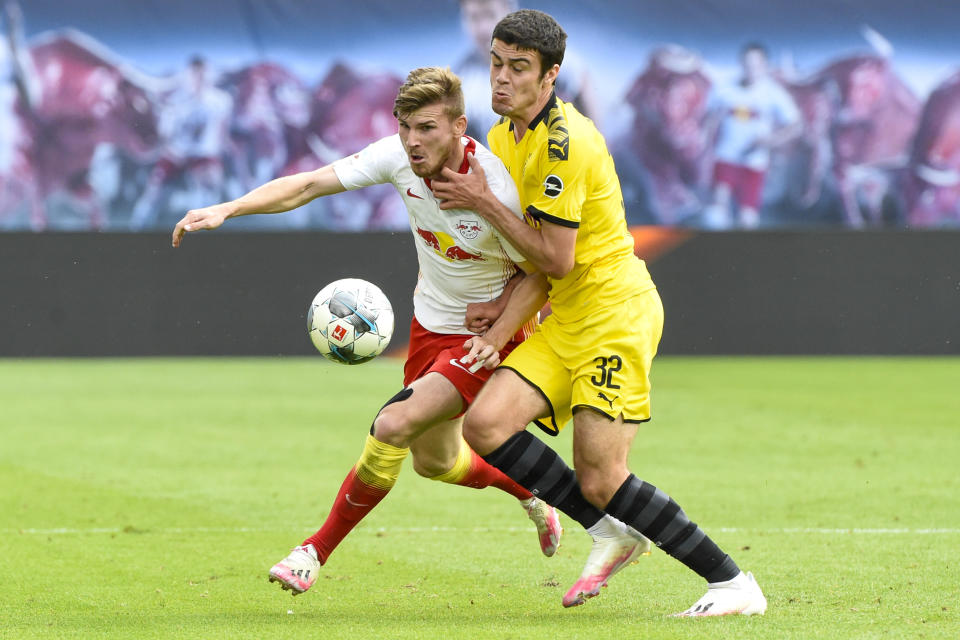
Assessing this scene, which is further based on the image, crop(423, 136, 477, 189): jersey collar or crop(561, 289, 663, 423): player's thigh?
crop(423, 136, 477, 189): jersey collar

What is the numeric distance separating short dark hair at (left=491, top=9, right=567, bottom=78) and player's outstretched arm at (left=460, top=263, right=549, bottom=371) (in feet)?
2.70

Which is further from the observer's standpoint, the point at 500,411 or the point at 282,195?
the point at 282,195

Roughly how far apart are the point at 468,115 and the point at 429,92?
514 inches

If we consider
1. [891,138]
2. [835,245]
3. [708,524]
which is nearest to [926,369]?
[835,245]

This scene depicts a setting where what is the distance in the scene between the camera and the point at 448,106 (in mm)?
4914

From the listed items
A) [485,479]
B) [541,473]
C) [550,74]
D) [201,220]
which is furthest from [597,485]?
[201,220]

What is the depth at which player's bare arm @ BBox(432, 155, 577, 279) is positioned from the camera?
477 cm

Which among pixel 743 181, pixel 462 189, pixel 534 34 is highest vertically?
pixel 534 34

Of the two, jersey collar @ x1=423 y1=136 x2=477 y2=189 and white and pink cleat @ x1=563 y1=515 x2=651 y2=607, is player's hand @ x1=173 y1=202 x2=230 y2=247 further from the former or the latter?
white and pink cleat @ x1=563 y1=515 x2=651 y2=607

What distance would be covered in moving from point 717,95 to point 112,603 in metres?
14.6

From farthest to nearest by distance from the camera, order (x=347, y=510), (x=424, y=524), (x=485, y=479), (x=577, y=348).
Answer: 1. (x=424, y=524)
2. (x=485, y=479)
3. (x=347, y=510)
4. (x=577, y=348)

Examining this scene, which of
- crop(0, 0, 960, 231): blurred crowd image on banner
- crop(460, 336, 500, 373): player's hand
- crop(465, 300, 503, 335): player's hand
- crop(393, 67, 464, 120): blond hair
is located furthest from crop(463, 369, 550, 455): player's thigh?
crop(0, 0, 960, 231): blurred crowd image on banner

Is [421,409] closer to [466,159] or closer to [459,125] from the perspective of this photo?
[466,159]

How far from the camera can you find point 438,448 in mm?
5691
